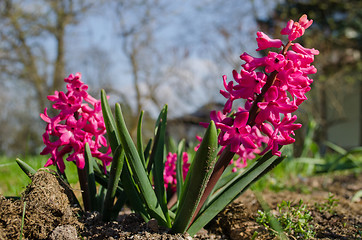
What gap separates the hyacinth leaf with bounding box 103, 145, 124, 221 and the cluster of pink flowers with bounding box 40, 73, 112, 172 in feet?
0.47

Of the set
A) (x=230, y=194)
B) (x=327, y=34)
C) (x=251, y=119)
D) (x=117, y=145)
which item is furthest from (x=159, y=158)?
(x=327, y=34)

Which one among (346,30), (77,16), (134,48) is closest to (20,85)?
(77,16)

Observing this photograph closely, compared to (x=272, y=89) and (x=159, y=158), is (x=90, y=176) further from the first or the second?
(x=272, y=89)

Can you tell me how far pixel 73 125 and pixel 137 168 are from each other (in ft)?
0.97

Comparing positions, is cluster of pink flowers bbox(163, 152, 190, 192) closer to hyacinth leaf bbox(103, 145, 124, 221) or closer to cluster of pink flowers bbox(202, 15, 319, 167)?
hyacinth leaf bbox(103, 145, 124, 221)

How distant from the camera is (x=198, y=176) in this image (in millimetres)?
1064

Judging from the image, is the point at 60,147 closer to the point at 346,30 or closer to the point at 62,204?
the point at 62,204

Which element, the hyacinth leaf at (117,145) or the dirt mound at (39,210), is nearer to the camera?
the dirt mound at (39,210)

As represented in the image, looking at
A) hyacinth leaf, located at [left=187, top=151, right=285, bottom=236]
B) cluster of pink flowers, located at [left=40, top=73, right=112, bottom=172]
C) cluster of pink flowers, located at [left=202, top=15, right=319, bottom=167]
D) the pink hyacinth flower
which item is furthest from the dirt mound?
the pink hyacinth flower

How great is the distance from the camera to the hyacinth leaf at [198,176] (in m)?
0.99

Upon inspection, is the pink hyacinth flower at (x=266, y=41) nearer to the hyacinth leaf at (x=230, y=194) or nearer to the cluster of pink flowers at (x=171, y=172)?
the hyacinth leaf at (x=230, y=194)

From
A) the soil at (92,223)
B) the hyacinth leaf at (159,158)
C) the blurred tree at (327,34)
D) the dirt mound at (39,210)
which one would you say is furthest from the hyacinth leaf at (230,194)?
the blurred tree at (327,34)

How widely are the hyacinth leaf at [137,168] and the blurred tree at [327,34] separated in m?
10.9

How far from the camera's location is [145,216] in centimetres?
131
